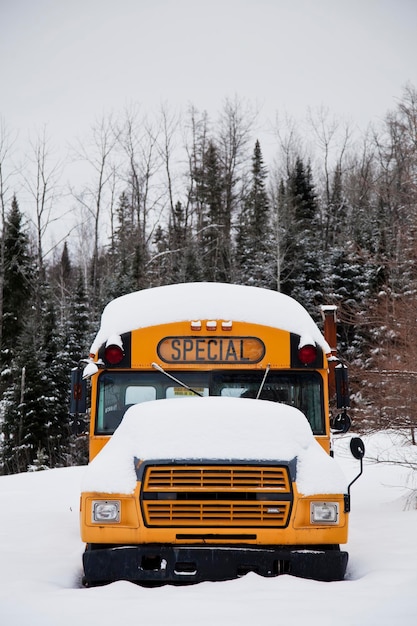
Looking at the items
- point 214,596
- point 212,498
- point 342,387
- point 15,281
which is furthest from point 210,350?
point 15,281

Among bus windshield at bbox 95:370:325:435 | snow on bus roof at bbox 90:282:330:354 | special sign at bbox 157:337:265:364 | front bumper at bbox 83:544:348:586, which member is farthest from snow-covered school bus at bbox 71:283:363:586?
snow on bus roof at bbox 90:282:330:354

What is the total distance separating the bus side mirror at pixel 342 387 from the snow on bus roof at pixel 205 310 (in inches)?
10.9

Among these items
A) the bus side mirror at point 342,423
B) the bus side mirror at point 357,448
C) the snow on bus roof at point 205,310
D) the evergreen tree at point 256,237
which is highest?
the evergreen tree at point 256,237

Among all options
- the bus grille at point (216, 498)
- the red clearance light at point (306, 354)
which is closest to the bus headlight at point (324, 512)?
the bus grille at point (216, 498)

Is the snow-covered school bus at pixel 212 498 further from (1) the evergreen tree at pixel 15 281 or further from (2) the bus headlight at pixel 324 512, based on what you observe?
(1) the evergreen tree at pixel 15 281

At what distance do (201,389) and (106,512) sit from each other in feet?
5.11

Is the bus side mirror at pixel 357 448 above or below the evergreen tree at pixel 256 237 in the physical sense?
below

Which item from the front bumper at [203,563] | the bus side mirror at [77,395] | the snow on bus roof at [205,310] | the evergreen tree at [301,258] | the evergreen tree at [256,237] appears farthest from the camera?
the evergreen tree at [256,237]

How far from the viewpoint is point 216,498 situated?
4.54m

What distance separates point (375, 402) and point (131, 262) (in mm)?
27704

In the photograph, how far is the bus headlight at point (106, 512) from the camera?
178 inches

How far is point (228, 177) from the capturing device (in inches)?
1791

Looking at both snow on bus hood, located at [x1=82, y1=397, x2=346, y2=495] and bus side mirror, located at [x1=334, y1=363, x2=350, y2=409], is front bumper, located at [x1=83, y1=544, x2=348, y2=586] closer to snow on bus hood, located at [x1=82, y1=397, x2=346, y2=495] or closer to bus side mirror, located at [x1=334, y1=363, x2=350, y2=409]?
snow on bus hood, located at [x1=82, y1=397, x2=346, y2=495]

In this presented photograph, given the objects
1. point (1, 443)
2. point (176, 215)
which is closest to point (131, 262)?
point (176, 215)
